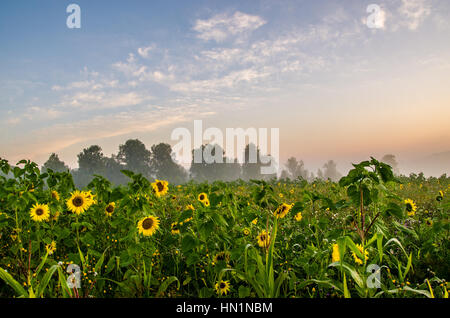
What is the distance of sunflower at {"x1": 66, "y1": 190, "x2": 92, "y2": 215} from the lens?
12.2 feet

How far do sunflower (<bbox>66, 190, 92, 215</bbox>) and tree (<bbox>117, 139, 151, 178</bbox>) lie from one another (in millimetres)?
70700

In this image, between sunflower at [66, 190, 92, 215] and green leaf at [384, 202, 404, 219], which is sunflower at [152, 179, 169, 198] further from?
green leaf at [384, 202, 404, 219]

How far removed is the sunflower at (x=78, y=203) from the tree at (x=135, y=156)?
70700mm

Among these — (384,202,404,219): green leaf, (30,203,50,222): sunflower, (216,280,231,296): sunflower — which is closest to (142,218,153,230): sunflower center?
(216,280,231,296): sunflower

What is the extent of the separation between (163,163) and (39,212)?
72.6 meters

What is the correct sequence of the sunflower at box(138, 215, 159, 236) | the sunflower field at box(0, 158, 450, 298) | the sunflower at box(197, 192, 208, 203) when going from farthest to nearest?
the sunflower at box(197, 192, 208, 203)
the sunflower at box(138, 215, 159, 236)
the sunflower field at box(0, 158, 450, 298)

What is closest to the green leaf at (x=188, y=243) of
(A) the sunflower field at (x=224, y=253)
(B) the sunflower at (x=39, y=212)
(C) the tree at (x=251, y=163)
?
(A) the sunflower field at (x=224, y=253)

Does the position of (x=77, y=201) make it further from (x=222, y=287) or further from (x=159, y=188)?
(x=222, y=287)

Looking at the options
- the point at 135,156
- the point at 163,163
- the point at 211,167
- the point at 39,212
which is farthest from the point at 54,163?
the point at 39,212

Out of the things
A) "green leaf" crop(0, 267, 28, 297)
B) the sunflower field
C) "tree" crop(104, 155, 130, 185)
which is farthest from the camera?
"tree" crop(104, 155, 130, 185)

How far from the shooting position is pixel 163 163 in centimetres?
7481

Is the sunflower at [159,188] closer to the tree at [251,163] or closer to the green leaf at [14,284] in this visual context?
the green leaf at [14,284]
